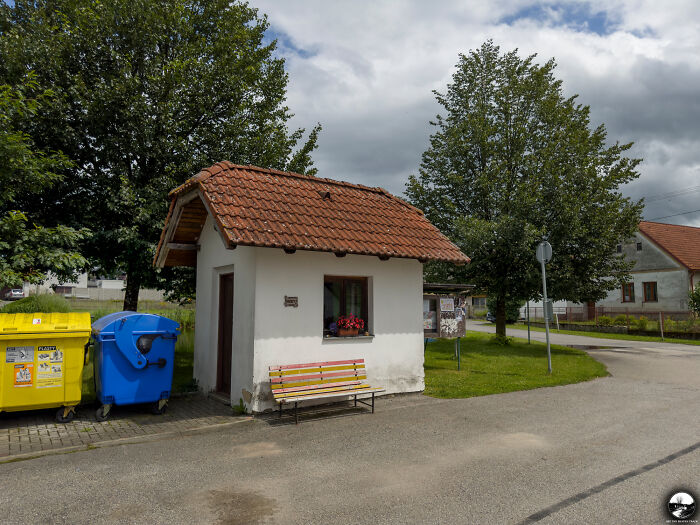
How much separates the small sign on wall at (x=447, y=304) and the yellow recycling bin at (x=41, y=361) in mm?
7174

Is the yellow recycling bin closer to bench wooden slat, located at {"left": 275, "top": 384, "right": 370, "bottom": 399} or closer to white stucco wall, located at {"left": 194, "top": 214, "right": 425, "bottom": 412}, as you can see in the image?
white stucco wall, located at {"left": 194, "top": 214, "right": 425, "bottom": 412}

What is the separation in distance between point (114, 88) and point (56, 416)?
8.02m

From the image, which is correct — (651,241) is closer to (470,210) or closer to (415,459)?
(470,210)

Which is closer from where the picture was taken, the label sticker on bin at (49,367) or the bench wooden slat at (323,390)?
the label sticker on bin at (49,367)

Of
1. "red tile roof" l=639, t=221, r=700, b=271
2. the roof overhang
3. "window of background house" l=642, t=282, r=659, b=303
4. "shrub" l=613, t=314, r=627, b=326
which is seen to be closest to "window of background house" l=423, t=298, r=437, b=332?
the roof overhang

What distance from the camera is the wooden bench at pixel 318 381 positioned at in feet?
23.1

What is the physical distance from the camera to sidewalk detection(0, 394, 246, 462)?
593cm

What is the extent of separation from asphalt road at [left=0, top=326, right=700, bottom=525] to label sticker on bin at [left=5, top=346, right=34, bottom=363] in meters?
1.85

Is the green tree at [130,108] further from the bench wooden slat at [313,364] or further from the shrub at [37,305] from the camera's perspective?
the bench wooden slat at [313,364]

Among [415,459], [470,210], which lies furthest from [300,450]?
[470,210]

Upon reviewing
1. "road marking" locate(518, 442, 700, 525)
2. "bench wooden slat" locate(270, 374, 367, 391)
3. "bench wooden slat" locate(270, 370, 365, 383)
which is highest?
"bench wooden slat" locate(270, 370, 365, 383)

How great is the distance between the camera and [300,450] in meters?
5.68

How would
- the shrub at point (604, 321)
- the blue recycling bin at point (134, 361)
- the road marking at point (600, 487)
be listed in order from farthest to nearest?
the shrub at point (604, 321) < the blue recycling bin at point (134, 361) < the road marking at point (600, 487)

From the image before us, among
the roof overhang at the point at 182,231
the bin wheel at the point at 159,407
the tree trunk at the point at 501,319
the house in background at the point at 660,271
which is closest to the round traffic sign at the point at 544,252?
the tree trunk at the point at 501,319
